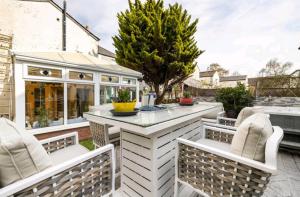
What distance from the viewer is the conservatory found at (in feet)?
13.1

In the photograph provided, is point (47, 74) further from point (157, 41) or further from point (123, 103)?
point (157, 41)

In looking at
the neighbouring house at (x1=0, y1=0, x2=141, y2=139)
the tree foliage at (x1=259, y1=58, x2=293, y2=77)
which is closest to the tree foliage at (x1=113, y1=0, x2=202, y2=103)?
the neighbouring house at (x1=0, y1=0, x2=141, y2=139)

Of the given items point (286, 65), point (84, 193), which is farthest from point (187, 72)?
point (286, 65)

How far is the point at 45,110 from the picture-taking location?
470cm

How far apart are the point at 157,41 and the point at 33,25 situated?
20.7 feet

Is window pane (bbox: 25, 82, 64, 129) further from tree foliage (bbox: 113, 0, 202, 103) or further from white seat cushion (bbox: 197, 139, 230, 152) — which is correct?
white seat cushion (bbox: 197, 139, 230, 152)

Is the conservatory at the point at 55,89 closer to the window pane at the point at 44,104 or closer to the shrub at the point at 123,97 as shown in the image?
the window pane at the point at 44,104

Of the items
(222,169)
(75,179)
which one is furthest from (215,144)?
(75,179)

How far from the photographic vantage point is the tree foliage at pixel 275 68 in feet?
45.4

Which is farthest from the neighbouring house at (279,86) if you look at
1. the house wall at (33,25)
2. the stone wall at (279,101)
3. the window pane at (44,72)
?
the house wall at (33,25)

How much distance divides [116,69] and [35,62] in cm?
262

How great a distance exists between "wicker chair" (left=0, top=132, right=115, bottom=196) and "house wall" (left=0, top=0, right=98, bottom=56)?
8652mm

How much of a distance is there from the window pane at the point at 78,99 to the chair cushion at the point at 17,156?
4.45 m

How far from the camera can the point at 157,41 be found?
7648mm
